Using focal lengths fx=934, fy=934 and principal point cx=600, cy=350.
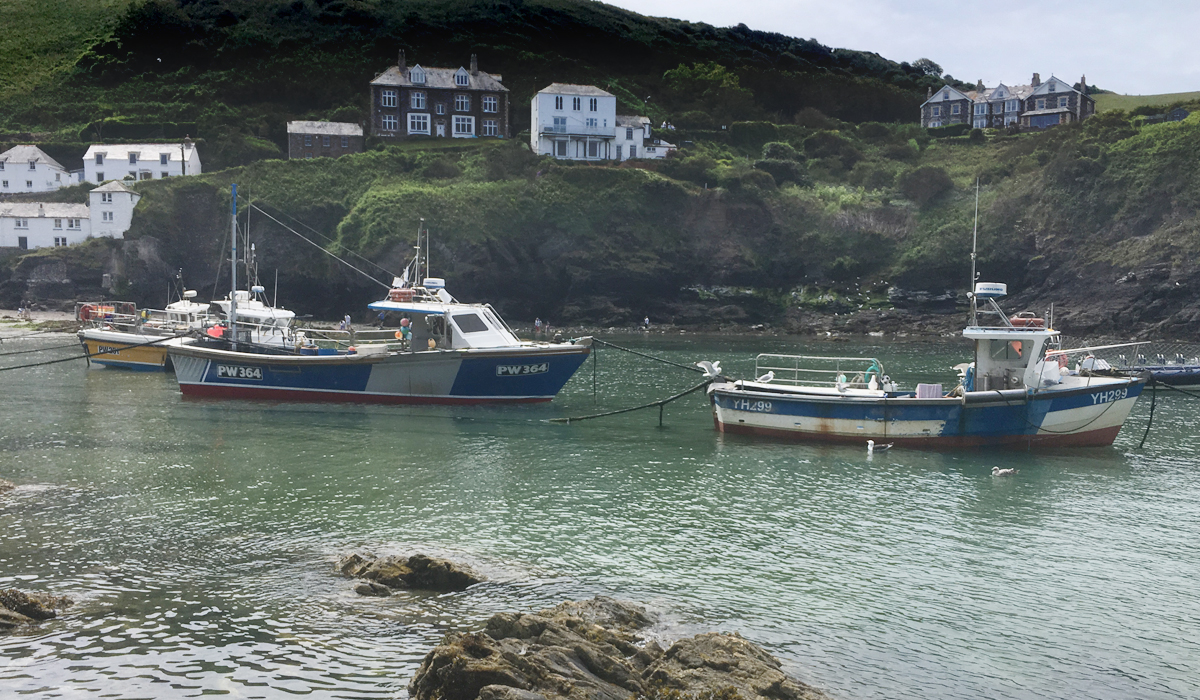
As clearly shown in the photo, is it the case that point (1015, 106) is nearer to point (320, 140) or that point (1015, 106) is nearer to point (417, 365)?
point (320, 140)

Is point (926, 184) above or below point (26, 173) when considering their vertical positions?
below

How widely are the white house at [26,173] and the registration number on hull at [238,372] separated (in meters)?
65.0

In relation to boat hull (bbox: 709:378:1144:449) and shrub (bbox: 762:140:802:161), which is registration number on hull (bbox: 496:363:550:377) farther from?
shrub (bbox: 762:140:802:161)

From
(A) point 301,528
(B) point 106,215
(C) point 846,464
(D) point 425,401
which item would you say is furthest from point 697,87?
(A) point 301,528

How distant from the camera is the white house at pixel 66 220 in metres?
76.9

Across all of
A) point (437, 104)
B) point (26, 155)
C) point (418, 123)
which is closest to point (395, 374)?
point (418, 123)

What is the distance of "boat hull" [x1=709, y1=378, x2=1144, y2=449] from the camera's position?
2586cm

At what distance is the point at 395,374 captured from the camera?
33.7m

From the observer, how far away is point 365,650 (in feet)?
38.7

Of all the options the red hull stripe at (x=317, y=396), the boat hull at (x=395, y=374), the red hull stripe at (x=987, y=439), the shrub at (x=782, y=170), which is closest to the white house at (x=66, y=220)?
the red hull stripe at (x=317, y=396)

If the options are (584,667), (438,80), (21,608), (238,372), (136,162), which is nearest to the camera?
(584,667)

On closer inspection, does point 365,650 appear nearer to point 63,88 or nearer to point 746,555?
point 746,555

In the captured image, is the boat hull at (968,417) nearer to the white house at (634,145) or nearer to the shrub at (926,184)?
the shrub at (926,184)

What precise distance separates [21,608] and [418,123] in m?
87.7
